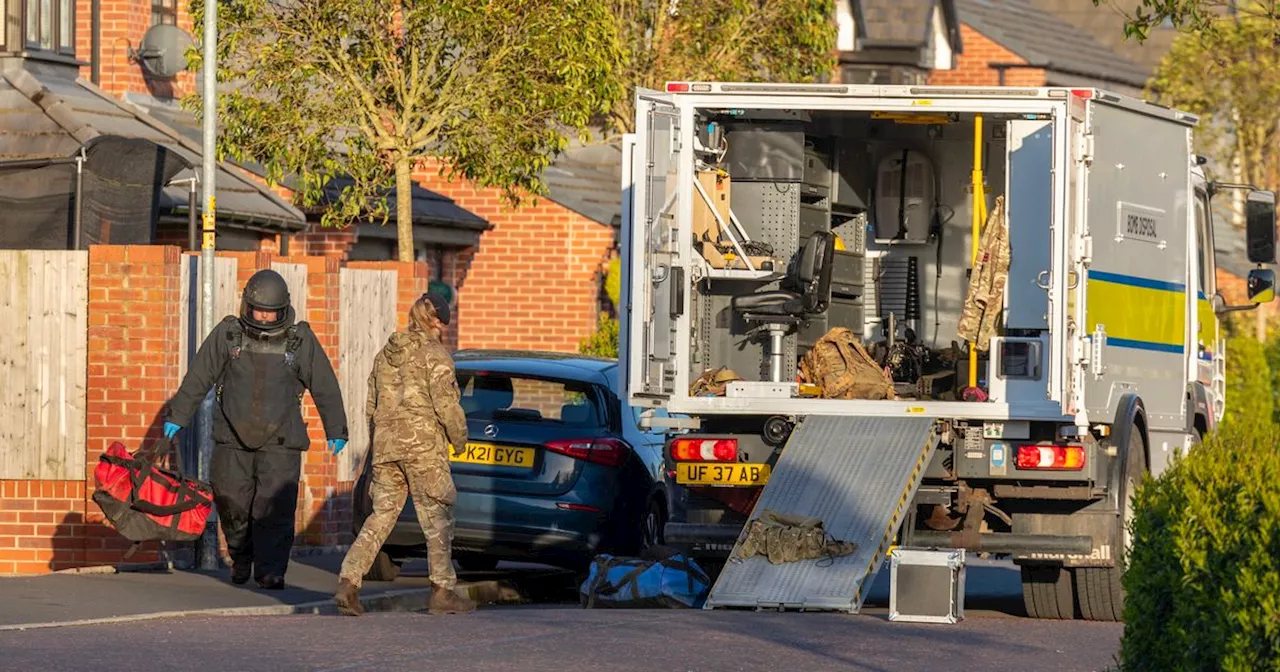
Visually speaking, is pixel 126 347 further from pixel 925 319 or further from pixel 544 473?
pixel 925 319

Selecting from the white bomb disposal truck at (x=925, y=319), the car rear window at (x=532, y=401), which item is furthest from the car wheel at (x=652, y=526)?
the car rear window at (x=532, y=401)

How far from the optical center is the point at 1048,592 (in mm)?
13562

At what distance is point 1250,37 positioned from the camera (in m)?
39.2

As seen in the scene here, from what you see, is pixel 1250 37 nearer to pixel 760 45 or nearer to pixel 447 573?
pixel 760 45

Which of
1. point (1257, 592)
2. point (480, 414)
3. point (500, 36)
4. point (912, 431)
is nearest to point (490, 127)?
point (500, 36)

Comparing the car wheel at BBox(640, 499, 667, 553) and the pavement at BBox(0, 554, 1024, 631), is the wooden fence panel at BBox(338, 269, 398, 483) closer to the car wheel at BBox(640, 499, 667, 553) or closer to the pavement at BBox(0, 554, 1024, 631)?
the pavement at BBox(0, 554, 1024, 631)

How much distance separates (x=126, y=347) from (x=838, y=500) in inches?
183

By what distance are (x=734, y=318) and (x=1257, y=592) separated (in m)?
7.85

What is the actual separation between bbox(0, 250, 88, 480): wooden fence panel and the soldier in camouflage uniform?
3051 millimetres

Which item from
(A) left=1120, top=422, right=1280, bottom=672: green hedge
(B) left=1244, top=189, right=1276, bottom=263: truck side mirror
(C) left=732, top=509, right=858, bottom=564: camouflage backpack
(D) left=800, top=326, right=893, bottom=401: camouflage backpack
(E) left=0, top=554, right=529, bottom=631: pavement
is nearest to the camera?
(A) left=1120, top=422, right=1280, bottom=672: green hedge

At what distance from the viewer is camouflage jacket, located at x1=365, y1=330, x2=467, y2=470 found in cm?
1240

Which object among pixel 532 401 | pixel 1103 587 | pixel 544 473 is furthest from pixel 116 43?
pixel 1103 587

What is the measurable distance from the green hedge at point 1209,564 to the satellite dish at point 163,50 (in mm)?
16468

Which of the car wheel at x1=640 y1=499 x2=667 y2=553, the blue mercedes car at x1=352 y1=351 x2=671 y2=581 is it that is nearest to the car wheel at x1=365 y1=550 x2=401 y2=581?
the blue mercedes car at x1=352 y1=351 x2=671 y2=581
